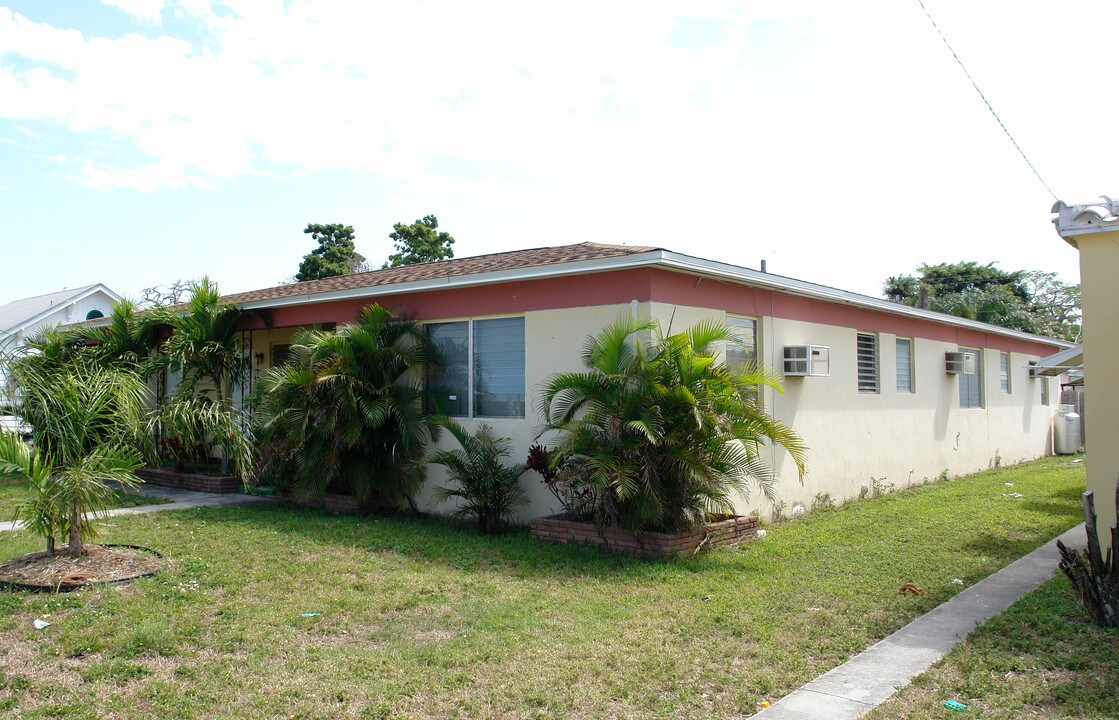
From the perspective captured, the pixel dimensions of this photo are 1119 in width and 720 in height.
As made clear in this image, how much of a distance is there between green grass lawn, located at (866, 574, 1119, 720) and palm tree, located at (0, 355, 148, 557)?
249 inches

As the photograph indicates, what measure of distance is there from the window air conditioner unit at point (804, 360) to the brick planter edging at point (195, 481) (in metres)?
8.58

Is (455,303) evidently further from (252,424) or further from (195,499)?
(195,499)

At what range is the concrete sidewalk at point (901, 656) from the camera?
14.8 feet

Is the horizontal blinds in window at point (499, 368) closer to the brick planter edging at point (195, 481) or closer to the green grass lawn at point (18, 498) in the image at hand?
the green grass lawn at point (18, 498)

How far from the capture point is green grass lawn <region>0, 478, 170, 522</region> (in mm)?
10859

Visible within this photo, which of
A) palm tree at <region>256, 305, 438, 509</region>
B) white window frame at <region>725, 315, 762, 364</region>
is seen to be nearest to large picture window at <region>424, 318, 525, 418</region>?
palm tree at <region>256, 305, 438, 509</region>

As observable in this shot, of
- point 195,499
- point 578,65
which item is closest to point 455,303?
point 578,65

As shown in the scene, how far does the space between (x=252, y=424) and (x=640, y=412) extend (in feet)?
19.9

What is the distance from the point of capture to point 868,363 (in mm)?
13359

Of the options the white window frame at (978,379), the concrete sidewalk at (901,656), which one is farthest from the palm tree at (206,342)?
the white window frame at (978,379)

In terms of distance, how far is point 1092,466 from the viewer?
24.4 feet

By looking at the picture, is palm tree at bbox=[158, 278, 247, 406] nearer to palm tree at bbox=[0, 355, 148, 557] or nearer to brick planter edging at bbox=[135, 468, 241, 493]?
brick planter edging at bbox=[135, 468, 241, 493]

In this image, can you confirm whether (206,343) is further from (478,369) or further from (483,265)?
(478,369)

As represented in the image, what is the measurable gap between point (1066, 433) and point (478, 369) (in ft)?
56.4
